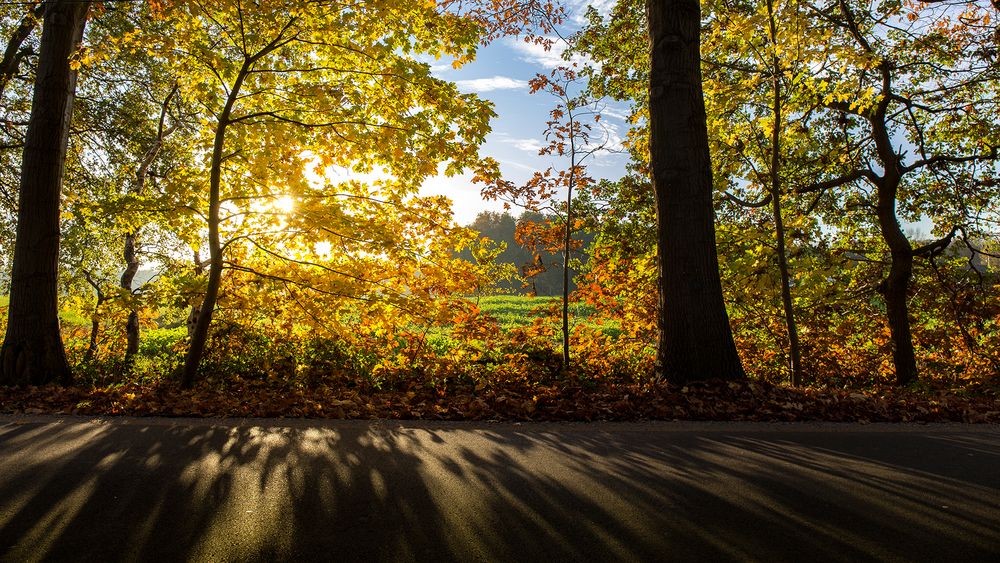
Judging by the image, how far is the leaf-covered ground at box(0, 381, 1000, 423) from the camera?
4980mm

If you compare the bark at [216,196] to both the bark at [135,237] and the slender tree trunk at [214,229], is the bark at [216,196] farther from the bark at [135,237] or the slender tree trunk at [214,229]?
the bark at [135,237]

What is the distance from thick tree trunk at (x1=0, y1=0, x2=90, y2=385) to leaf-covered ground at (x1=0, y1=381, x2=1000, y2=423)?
2.79 feet

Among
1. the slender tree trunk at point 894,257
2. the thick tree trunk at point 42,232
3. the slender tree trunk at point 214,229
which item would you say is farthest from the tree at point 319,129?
the slender tree trunk at point 894,257

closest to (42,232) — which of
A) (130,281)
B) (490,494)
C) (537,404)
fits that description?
(130,281)

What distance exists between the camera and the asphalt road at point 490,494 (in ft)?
7.75

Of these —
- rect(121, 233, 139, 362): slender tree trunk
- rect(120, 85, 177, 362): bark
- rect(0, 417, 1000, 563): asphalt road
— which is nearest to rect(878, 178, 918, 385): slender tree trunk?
rect(0, 417, 1000, 563): asphalt road

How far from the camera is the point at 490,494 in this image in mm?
2965

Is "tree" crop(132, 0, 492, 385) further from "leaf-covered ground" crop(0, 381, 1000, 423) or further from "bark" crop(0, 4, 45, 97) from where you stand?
"bark" crop(0, 4, 45, 97)

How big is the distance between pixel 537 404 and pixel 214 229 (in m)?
4.73

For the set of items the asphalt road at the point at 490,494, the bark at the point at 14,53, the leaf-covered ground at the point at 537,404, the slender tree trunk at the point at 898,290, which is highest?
the bark at the point at 14,53

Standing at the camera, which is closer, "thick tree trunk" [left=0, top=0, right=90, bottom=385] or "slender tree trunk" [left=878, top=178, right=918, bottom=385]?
"thick tree trunk" [left=0, top=0, right=90, bottom=385]

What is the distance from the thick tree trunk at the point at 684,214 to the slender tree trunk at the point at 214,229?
529 cm

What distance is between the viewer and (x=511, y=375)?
700cm

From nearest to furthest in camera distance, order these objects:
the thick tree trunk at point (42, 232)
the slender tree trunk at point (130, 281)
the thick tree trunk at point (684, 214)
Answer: the thick tree trunk at point (684, 214), the thick tree trunk at point (42, 232), the slender tree trunk at point (130, 281)
